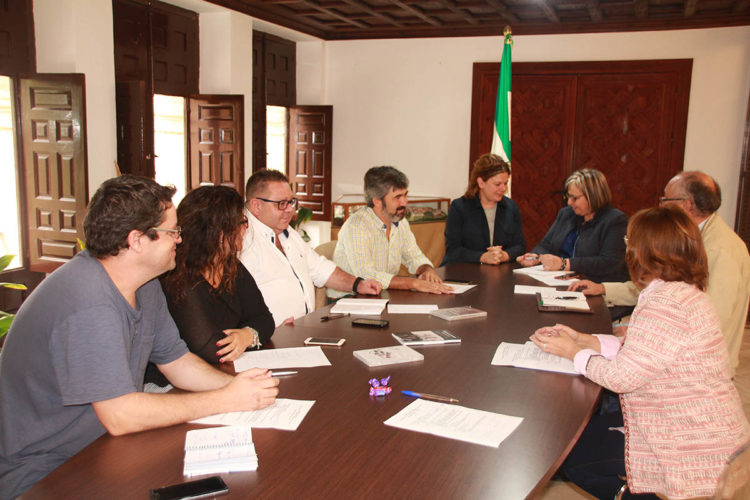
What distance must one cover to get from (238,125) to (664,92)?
14.8 feet

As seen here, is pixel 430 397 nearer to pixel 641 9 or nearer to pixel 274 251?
pixel 274 251

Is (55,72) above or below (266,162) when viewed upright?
above

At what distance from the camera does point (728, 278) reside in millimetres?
2660

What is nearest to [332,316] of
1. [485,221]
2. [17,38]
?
[485,221]

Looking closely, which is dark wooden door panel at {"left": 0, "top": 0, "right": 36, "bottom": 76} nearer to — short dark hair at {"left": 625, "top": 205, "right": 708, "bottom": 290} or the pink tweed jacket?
short dark hair at {"left": 625, "top": 205, "right": 708, "bottom": 290}

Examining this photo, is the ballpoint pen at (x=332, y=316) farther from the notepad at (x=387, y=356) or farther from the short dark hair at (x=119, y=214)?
the short dark hair at (x=119, y=214)

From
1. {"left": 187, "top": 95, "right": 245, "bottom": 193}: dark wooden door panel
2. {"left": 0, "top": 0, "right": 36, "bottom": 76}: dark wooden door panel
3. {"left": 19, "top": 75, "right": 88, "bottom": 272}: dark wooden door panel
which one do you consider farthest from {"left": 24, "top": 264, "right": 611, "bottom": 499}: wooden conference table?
{"left": 187, "top": 95, "right": 245, "bottom": 193}: dark wooden door panel

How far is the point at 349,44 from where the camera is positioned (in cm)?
775

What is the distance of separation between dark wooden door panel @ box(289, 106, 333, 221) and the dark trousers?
594 cm

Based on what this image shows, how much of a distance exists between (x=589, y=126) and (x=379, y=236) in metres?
4.23

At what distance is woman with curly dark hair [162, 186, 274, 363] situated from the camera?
202 centimetres

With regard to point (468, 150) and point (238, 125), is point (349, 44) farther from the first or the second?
point (238, 125)

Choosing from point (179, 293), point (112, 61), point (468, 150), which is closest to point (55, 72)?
point (112, 61)

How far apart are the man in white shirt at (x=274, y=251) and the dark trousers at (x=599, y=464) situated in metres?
1.31
